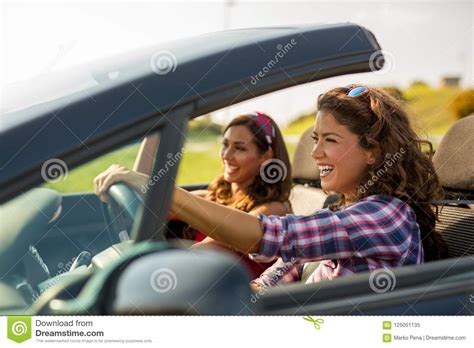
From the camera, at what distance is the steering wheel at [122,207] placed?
1.41 m

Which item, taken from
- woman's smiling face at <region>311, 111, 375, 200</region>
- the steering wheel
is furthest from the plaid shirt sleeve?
the steering wheel

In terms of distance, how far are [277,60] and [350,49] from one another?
0.19 m

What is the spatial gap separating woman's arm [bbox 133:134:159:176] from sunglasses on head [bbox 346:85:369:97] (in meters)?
0.78

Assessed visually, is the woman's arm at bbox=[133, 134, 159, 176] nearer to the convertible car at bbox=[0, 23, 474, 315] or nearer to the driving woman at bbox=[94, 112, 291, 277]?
the convertible car at bbox=[0, 23, 474, 315]

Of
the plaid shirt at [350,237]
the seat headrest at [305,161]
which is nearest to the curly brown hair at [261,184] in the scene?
the seat headrest at [305,161]

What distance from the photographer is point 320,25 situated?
1.53m

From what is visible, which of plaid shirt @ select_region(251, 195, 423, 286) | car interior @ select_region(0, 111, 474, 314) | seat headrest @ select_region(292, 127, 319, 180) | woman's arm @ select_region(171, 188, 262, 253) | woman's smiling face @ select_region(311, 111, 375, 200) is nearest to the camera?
car interior @ select_region(0, 111, 474, 314)

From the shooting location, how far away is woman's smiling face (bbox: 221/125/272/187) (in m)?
2.53

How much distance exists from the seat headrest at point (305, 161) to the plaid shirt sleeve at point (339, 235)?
1133mm

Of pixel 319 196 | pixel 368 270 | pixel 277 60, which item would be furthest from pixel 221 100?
pixel 319 196

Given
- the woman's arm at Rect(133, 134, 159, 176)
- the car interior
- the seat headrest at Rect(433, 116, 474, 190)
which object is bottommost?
the car interior

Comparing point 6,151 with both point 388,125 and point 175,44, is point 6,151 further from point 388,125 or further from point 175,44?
point 388,125

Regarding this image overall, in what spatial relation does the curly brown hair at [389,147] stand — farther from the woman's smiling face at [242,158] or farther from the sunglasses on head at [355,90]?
the woman's smiling face at [242,158]

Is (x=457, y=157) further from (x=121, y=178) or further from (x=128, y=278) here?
(x=128, y=278)
